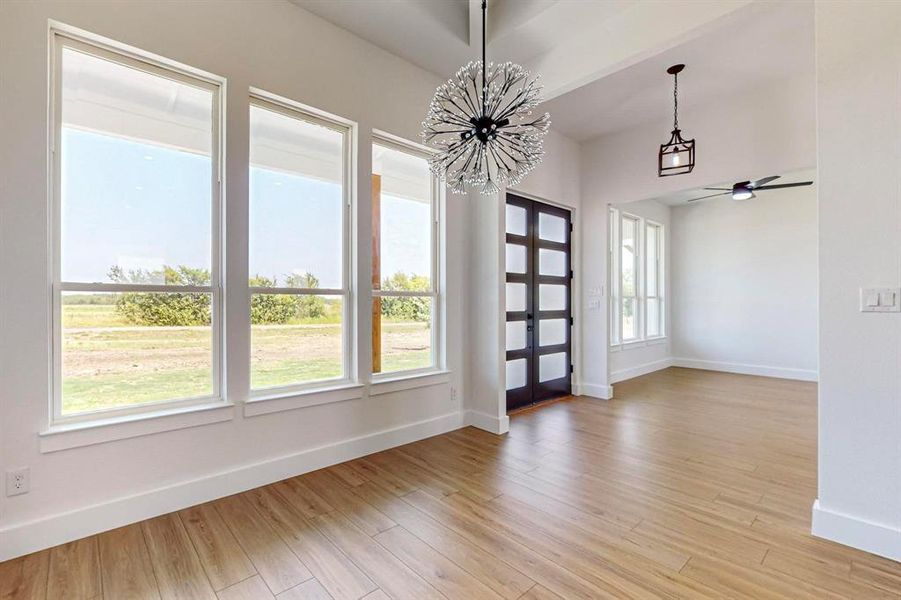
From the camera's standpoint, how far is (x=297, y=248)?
314cm

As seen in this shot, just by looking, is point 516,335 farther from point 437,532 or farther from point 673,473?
point 437,532

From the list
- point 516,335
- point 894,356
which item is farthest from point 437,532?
point 516,335

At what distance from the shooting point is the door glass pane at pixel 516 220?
4801 mm

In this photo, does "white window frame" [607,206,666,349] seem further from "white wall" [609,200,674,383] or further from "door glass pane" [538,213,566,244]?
"door glass pane" [538,213,566,244]

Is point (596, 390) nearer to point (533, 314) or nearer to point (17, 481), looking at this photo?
point (533, 314)

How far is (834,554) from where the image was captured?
2084mm

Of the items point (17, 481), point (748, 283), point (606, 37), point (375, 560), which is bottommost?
point (375, 560)

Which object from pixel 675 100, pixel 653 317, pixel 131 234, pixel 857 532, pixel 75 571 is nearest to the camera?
pixel 75 571

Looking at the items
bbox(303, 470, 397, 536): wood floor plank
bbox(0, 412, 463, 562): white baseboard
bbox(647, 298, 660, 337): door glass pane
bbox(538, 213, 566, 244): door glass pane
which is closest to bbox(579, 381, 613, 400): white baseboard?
bbox(538, 213, 566, 244): door glass pane

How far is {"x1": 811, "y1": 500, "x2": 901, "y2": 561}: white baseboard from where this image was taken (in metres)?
2.04

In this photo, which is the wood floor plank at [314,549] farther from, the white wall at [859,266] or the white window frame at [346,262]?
the white wall at [859,266]

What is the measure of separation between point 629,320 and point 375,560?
248 inches

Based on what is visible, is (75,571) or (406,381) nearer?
(75,571)

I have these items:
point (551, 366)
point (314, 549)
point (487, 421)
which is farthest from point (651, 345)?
point (314, 549)
